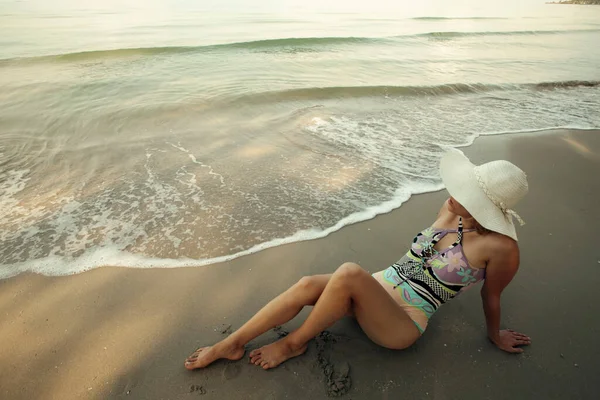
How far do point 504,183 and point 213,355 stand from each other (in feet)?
6.21

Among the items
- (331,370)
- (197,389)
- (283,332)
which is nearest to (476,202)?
(331,370)

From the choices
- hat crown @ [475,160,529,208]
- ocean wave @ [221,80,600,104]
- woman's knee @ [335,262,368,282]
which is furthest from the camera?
ocean wave @ [221,80,600,104]

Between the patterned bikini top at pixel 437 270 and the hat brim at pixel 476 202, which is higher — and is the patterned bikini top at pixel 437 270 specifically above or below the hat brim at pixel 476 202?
below

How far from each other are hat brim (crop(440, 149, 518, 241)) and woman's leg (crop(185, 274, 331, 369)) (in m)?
0.91

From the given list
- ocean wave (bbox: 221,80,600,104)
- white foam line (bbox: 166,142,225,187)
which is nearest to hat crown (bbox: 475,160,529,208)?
white foam line (bbox: 166,142,225,187)

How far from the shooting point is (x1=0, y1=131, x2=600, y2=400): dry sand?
2.02 meters

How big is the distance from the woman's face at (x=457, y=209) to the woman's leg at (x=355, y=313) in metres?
0.61

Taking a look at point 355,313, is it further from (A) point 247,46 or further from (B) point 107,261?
(A) point 247,46

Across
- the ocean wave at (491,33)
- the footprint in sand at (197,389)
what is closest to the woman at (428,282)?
the footprint in sand at (197,389)

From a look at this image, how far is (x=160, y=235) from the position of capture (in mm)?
3291

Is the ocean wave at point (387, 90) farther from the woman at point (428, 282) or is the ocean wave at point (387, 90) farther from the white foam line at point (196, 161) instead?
the woman at point (428, 282)

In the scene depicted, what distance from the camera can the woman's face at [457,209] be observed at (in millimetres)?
1953

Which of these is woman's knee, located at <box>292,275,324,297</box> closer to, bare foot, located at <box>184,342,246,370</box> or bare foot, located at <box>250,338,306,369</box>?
bare foot, located at <box>250,338,306,369</box>

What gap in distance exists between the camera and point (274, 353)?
2.12 metres
